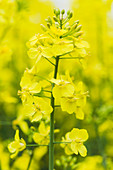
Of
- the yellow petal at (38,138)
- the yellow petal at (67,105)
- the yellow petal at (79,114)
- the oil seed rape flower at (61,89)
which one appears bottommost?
the yellow petal at (38,138)

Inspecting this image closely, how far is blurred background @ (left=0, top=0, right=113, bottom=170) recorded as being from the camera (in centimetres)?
213

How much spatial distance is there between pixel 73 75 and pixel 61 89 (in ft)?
6.46

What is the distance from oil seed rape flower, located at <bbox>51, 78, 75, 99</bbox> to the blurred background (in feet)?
2.44

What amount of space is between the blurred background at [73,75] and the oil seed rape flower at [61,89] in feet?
2.44

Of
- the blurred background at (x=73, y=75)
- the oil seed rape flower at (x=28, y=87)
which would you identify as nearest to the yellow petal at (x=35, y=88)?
the oil seed rape flower at (x=28, y=87)

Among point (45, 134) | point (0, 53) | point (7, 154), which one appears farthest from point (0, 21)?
point (45, 134)

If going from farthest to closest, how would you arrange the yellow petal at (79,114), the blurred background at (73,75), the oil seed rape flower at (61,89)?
→ the blurred background at (73,75) → the yellow petal at (79,114) → the oil seed rape flower at (61,89)

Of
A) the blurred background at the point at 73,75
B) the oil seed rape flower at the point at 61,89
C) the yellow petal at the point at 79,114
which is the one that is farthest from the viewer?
the blurred background at the point at 73,75

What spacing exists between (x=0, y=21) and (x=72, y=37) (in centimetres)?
129

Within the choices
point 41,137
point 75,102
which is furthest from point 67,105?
point 41,137

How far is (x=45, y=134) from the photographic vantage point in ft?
4.31

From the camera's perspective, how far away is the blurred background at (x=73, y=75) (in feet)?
6.99

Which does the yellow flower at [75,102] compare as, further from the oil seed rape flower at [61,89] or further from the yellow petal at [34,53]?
the yellow petal at [34,53]

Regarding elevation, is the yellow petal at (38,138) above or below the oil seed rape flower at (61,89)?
below
